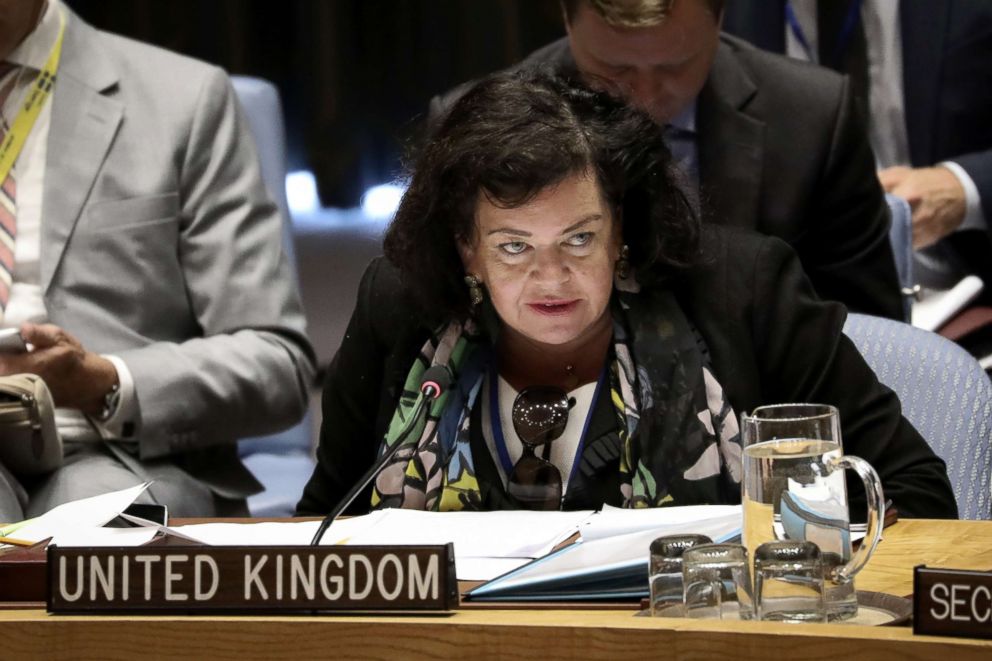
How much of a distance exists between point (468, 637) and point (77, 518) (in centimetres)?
65

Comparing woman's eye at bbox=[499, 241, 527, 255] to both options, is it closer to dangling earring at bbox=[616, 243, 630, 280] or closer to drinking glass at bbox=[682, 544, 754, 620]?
dangling earring at bbox=[616, 243, 630, 280]

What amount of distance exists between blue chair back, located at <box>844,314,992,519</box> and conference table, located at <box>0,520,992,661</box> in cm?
71

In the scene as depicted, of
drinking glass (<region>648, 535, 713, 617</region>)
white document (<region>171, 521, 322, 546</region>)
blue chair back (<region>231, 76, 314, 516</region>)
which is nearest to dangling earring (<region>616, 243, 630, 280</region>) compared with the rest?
white document (<region>171, 521, 322, 546</region>)

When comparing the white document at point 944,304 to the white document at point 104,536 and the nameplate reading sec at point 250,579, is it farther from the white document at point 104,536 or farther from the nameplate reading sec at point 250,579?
the nameplate reading sec at point 250,579

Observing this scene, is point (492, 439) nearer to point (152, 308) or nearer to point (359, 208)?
point (152, 308)

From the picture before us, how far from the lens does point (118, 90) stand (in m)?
2.77

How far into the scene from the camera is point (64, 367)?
2424 millimetres

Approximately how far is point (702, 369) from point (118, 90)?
4.12 ft

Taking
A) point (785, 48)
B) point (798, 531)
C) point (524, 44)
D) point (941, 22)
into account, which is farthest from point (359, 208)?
point (798, 531)

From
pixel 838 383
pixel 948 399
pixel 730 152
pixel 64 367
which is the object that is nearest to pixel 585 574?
pixel 838 383

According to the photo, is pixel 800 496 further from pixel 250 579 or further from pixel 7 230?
pixel 7 230

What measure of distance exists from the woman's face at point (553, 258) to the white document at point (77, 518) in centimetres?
55

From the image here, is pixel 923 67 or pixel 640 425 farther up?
pixel 923 67

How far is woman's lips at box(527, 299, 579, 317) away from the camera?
203 centimetres
